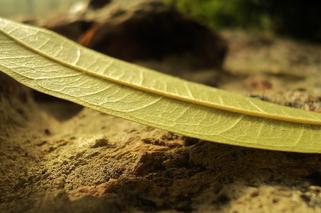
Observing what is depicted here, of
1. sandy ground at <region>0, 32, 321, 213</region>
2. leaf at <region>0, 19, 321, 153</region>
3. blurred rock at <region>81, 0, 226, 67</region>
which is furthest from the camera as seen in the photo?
blurred rock at <region>81, 0, 226, 67</region>

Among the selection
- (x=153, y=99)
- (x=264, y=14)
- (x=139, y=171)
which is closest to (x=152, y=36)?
(x=264, y=14)

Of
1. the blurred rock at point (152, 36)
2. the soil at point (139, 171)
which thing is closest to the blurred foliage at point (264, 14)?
the blurred rock at point (152, 36)

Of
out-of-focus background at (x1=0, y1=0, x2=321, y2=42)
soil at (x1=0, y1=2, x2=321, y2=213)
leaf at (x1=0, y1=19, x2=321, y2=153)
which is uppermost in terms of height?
out-of-focus background at (x1=0, y1=0, x2=321, y2=42)

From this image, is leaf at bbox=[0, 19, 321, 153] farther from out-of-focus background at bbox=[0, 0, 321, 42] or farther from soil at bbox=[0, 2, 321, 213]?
out-of-focus background at bbox=[0, 0, 321, 42]

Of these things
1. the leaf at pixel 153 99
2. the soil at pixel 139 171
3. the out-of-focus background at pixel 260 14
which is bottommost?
the soil at pixel 139 171

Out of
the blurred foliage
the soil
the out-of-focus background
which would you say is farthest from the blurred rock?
the soil

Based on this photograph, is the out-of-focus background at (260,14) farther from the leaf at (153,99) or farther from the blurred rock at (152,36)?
the leaf at (153,99)
